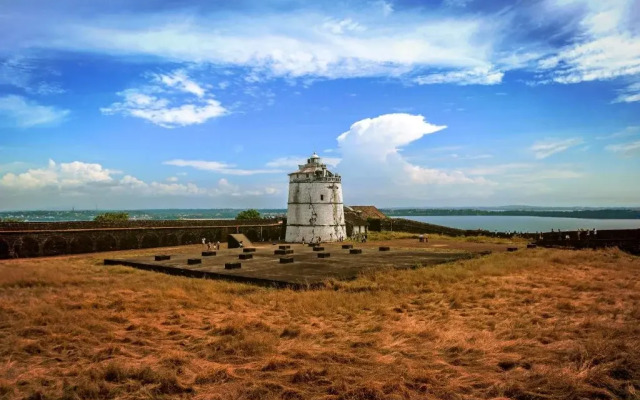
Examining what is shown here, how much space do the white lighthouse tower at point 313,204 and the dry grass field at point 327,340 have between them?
25.3 metres

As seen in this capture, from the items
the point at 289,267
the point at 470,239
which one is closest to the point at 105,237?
the point at 289,267

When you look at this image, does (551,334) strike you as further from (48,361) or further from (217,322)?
(48,361)

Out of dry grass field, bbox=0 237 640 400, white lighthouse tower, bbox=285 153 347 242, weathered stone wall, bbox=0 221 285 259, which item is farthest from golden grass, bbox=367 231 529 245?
dry grass field, bbox=0 237 640 400

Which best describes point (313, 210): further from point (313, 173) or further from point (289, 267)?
point (289, 267)

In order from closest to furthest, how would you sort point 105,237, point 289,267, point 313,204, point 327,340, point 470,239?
point 327,340 < point 289,267 < point 105,237 < point 470,239 < point 313,204

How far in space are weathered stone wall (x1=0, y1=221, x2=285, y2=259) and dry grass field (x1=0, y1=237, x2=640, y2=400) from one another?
13.9m

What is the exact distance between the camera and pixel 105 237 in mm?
29984

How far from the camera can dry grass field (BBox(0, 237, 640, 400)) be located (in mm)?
5512

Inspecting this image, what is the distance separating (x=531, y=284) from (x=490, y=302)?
11.8ft

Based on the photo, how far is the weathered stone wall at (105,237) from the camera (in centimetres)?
2559

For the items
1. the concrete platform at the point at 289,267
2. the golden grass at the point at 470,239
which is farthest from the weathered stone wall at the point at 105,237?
the golden grass at the point at 470,239

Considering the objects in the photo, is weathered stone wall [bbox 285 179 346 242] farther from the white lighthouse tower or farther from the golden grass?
the golden grass

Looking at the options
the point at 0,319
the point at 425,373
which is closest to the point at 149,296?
the point at 0,319

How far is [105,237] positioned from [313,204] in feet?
56.7
